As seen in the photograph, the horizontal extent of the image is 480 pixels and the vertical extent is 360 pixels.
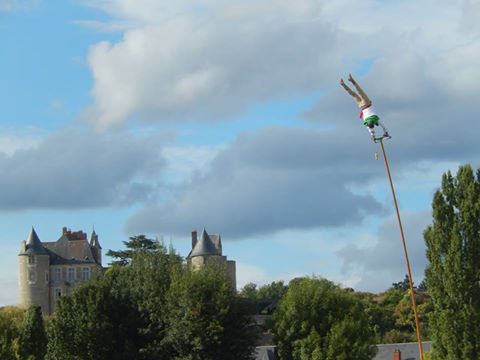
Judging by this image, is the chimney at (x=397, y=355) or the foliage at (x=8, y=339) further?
the chimney at (x=397, y=355)

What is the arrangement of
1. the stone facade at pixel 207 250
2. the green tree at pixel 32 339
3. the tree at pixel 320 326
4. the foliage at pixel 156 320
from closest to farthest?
the foliage at pixel 156 320 → the tree at pixel 320 326 → the green tree at pixel 32 339 → the stone facade at pixel 207 250

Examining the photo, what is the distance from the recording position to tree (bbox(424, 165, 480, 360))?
50.0 m

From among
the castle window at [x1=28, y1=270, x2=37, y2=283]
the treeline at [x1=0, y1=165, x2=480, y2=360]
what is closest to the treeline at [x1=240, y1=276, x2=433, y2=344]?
the treeline at [x1=0, y1=165, x2=480, y2=360]

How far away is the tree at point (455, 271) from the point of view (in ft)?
164

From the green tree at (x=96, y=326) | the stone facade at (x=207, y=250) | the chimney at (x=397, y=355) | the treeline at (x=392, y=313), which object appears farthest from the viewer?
the stone facade at (x=207, y=250)

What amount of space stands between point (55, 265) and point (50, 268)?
0.74 meters

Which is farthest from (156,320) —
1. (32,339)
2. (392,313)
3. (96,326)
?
(392,313)

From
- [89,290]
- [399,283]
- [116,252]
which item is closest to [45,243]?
[116,252]

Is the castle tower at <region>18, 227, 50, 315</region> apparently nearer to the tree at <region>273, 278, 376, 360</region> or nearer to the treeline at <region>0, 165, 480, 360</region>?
the treeline at <region>0, 165, 480, 360</region>

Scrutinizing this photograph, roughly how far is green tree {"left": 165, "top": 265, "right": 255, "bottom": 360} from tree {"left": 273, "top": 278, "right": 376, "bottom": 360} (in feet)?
6.88

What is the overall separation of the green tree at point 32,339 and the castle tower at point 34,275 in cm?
6376

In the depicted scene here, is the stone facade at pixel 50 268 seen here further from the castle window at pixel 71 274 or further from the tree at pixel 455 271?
the tree at pixel 455 271

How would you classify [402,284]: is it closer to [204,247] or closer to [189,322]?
[204,247]

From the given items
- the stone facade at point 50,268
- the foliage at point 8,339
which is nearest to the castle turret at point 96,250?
the stone facade at point 50,268
